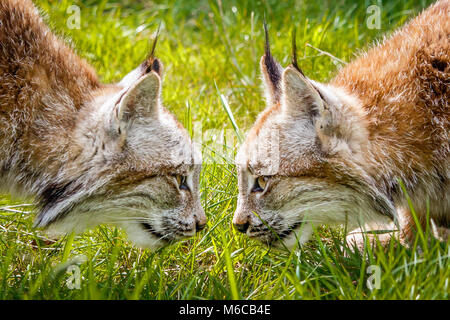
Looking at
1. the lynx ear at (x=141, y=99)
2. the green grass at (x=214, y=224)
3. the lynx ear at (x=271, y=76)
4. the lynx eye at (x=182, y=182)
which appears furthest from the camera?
the lynx ear at (x=271, y=76)

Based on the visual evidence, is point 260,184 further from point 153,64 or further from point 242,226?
point 153,64

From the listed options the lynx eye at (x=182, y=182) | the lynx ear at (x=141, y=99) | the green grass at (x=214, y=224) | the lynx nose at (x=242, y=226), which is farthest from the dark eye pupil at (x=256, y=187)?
the lynx ear at (x=141, y=99)

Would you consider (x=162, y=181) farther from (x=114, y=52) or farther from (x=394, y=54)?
(x=114, y=52)

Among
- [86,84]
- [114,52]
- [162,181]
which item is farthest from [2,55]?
[114,52]

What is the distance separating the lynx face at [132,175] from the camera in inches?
147

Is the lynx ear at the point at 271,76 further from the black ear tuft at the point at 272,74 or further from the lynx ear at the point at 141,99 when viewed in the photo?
the lynx ear at the point at 141,99

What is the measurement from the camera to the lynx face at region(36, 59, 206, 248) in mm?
3736

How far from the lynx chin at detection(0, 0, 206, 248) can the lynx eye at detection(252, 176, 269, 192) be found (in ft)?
1.38

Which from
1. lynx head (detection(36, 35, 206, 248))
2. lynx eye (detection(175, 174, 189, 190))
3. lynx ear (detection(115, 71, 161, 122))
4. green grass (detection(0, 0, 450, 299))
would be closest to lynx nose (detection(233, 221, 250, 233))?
green grass (detection(0, 0, 450, 299))

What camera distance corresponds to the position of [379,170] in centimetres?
386

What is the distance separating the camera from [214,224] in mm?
4418

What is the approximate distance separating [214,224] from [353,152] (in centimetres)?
121

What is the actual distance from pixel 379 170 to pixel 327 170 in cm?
34
